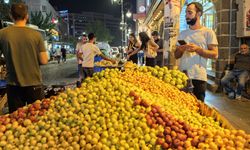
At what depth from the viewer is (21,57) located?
4.65 m

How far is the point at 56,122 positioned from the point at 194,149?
138 cm

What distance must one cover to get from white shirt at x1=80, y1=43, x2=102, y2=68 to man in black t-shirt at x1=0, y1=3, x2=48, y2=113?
519 cm

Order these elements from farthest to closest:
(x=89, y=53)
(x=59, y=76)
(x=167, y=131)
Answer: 1. (x=59, y=76)
2. (x=89, y=53)
3. (x=167, y=131)

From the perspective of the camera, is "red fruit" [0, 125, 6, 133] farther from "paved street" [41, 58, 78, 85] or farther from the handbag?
the handbag

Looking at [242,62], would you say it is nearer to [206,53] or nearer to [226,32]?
[226,32]

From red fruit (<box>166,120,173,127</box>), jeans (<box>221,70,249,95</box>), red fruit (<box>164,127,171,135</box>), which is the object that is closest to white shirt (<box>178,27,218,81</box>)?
red fruit (<box>166,120,173,127</box>)

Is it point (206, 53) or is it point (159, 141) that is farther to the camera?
point (206, 53)

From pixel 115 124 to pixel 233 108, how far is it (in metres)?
5.88

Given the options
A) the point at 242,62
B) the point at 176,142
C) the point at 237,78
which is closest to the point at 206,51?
the point at 176,142

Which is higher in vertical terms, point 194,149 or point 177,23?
point 177,23

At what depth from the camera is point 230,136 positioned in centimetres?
324

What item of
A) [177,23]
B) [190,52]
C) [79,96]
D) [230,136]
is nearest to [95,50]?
[177,23]

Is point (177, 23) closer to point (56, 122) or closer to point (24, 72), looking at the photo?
point (24, 72)

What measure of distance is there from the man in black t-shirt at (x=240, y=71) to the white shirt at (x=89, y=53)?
3.74m
